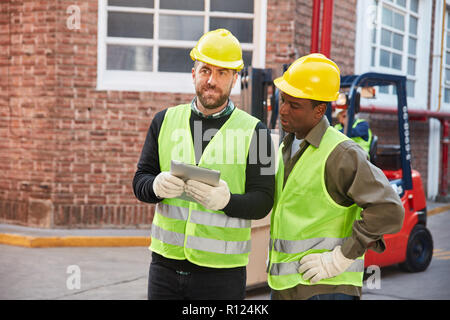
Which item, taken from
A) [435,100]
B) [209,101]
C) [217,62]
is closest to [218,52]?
[217,62]

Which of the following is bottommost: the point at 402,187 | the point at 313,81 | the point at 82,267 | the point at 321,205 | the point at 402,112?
the point at 82,267

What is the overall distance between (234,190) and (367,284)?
490cm

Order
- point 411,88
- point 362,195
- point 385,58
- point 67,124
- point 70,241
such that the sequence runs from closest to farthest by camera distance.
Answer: point 362,195 < point 70,241 < point 67,124 < point 385,58 < point 411,88

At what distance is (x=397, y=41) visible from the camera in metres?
15.3

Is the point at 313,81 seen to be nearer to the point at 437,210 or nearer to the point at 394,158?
the point at 394,158

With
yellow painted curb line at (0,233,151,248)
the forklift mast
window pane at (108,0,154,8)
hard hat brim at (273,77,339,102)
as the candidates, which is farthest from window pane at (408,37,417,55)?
hard hat brim at (273,77,339,102)

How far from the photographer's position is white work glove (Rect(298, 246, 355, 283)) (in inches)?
103

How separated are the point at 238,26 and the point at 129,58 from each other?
1.91 m

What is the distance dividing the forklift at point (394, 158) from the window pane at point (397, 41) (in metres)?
7.43

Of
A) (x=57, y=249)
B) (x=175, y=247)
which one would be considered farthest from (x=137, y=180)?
(x=57, y=249)

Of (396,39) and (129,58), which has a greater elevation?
(396,39)

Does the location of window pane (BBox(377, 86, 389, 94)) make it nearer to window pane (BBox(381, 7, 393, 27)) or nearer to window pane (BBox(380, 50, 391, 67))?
window pane (BBox(380, 50, 391, 67))
